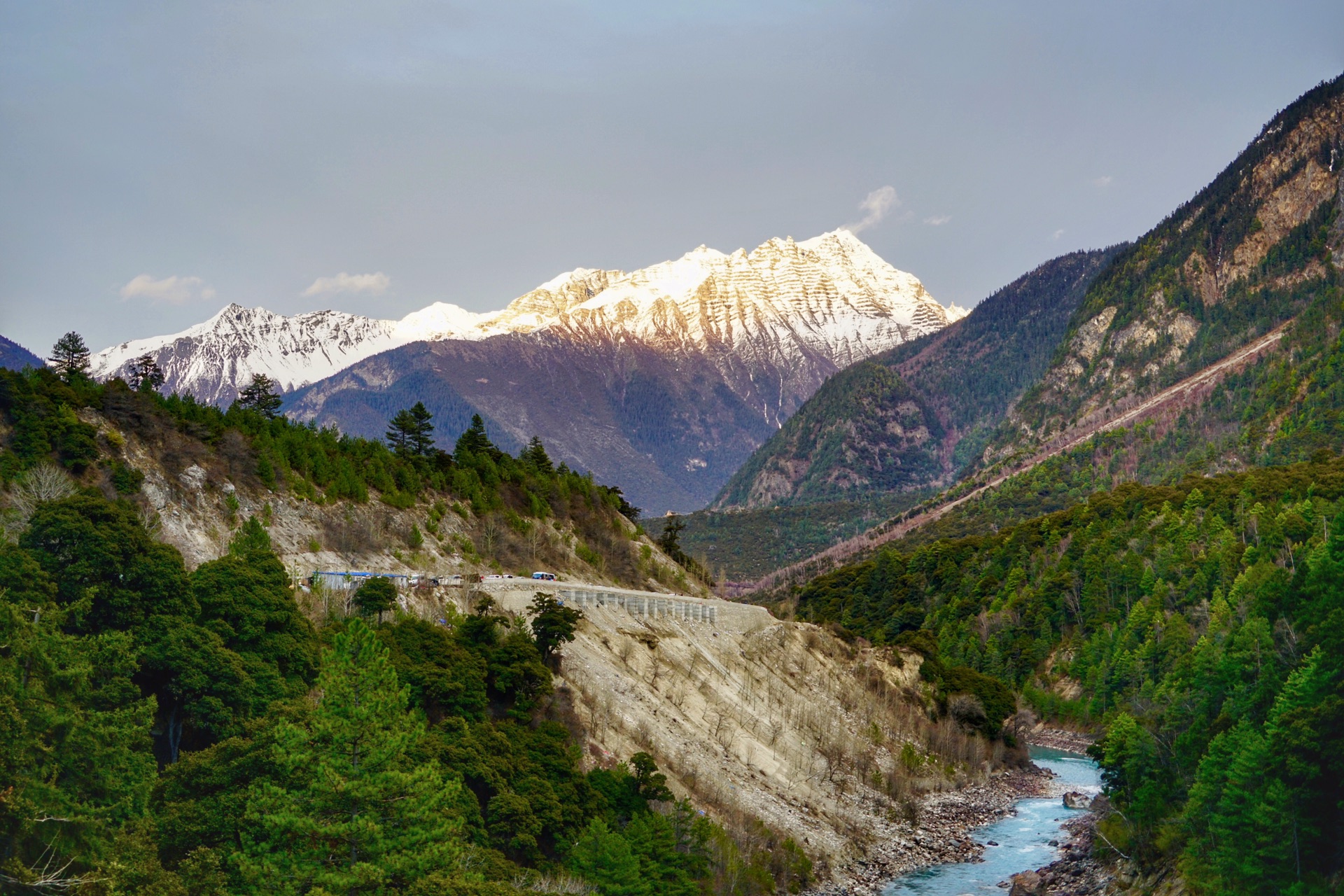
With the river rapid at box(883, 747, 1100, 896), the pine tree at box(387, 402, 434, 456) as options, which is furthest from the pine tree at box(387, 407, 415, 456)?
the river rapid at box(883, 747, 1100, 896)

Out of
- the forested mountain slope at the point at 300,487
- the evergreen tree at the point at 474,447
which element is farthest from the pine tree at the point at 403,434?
the evergreen tree at the point at 474,447

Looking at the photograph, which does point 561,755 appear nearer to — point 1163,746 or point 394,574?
point 394,574

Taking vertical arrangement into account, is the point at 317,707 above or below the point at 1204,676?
above

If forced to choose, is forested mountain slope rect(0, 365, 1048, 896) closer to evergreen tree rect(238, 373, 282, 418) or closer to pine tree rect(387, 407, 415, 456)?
evergreen tree rect(238, 373, 282, 418)

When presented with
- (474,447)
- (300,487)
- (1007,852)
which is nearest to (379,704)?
(300,487)

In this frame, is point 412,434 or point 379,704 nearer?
point 379,704

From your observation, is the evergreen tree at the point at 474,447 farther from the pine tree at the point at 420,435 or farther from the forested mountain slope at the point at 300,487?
the pine tree at the point at 420,435

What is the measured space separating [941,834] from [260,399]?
78.1 metres

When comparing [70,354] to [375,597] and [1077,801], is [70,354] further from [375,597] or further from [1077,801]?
[1077,801]

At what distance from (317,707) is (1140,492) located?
152932 millimetres

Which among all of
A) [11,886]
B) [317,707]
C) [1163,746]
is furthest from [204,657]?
[1163,746]

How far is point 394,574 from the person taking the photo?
87.8 metres

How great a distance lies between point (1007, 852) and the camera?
274 feet

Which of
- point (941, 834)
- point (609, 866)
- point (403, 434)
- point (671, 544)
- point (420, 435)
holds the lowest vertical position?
point (941, 834)
